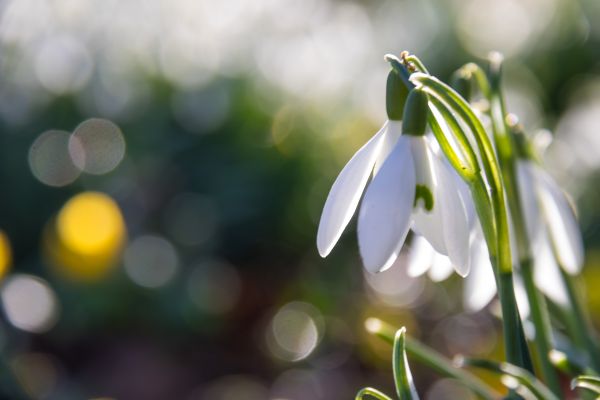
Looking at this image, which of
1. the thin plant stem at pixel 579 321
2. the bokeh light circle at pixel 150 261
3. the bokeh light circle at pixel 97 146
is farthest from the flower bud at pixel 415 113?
the bokeh light circle at pixel 97 146

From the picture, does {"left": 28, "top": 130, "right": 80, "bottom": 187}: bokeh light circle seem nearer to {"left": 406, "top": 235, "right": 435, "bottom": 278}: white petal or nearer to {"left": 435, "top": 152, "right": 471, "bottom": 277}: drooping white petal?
{"left": 406, "top": 235, "right": 435, "bottom": 278}: white petal

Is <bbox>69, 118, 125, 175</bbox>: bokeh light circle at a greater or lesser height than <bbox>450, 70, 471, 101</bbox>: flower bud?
greater

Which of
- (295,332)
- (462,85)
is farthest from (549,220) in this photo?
(295,332)

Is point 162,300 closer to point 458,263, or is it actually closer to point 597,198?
point 597,198

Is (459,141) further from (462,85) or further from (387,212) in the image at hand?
(462,85)

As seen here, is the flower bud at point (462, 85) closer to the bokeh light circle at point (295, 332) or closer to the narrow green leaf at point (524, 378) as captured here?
the narrow green leaf at point (524, 378)

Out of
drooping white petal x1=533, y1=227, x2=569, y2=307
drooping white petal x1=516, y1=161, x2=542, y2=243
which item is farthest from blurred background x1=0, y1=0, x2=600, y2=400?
drooping white petal x1=516, y1=161, x2=542, y2=243
